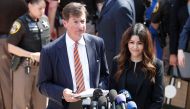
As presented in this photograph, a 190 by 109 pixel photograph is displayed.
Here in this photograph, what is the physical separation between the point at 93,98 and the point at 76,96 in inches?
7.5

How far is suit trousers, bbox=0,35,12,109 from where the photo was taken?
6.11 m

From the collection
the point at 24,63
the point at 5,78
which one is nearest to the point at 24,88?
the point at 24,63

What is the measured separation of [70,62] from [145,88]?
27.1 inches

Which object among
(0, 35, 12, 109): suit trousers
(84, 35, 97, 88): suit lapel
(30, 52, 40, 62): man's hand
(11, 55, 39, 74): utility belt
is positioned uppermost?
(84, 35, 97, 88): suit lapel

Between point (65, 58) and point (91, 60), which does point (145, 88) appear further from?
point (65, 58)

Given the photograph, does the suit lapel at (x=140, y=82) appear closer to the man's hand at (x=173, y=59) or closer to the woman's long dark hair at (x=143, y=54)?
the woman's long dark hair at (x=143, y=54)

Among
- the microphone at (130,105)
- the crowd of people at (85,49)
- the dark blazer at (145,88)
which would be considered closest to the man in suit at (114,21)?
the crowd of people at (85,49)

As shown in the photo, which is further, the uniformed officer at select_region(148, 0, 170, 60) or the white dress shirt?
the uniformed officer at select_region(148, 0, 170, 60)

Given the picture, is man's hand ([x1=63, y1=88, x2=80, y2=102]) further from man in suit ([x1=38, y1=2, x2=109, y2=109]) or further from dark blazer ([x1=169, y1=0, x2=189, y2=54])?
dark blazer ([x1=169, y1=0, x2=189, y2=54])

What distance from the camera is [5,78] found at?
6.21 metres

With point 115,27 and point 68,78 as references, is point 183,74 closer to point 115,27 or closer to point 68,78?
point 115,27

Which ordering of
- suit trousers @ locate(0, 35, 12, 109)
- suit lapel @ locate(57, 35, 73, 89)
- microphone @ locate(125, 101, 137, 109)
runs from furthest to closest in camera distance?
suit trousers @ locate(0, 35, 12, 109)
suit lapel @ locate(57, 35, 73, 89)
microphone @ locate(125, 101, 137, 109)

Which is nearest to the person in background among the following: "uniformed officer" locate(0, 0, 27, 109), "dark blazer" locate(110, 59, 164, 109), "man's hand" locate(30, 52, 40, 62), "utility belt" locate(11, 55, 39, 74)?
"dark blazer" locate(110, 59, 164, 109)

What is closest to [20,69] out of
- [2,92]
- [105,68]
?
[2,92]
